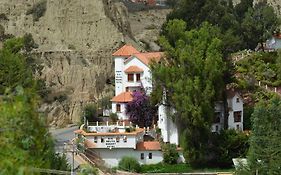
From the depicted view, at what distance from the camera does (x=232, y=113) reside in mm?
37156

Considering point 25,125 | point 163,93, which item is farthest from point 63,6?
point 25,125

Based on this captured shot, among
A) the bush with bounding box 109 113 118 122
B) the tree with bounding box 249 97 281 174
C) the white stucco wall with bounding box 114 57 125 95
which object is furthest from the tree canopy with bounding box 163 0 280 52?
the tree with bounding box 249 97 281 174

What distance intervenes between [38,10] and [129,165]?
24.3 meters

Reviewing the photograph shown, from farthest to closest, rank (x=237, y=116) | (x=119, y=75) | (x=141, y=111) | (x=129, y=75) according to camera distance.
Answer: (x=119, y=75) < (x=129, y=75) < (x=141, y=111) < (x=237, y=116)

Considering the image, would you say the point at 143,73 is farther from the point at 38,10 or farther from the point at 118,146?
the point at 38,10

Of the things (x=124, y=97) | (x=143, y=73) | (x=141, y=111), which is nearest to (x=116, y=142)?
(x=141, y=111)

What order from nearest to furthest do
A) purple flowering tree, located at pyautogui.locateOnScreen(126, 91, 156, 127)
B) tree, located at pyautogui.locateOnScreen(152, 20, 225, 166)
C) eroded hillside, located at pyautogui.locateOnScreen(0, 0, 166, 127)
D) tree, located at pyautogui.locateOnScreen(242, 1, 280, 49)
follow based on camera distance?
1. tree, located at pyautogui.locateOnScreen(152, 20, 225, 166)
2. purple flowering tree, located at pyautogui.locateOnScreen(126, 91, 156, 127)
3. tree, located at pyautogui.locateOnScreen(242, 1, 280, 49)
4. eroded hillside, located at pyautogui.locateOnScreen(0, 0, 166, 127)

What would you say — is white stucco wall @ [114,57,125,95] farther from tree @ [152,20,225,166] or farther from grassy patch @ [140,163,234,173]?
grassy patch @ [140,163,234,173]

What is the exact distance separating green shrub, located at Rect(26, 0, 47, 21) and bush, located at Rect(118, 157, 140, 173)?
23584 millimetres

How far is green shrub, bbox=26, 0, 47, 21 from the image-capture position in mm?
55062

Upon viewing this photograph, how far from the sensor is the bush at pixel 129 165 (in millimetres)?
34250

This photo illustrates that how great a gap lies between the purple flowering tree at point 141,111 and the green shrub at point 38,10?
19.5 meters

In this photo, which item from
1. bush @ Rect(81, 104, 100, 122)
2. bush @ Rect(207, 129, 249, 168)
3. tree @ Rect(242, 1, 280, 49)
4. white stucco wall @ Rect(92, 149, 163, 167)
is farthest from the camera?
tree @ Rect(242, 1, 280, 49)

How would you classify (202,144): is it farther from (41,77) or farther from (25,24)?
(25,24)
